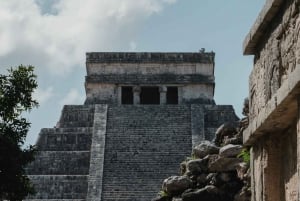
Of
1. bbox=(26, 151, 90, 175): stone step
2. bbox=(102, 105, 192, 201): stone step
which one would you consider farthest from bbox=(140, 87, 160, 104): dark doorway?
bbox=(26, 151, 90, 175): stone step

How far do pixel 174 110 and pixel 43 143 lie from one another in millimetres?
5232

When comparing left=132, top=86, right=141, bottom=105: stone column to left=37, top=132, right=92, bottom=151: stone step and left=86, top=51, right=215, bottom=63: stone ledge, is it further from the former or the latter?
left=37, top=132, right=92, bottom=151: stone step

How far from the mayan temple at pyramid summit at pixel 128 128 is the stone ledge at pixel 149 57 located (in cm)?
4

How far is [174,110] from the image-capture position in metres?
26.6

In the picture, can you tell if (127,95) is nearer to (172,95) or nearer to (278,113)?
(172,95)

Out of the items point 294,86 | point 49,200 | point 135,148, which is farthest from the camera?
point 135,148

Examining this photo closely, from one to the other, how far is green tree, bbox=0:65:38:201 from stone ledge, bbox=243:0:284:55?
5527 millimetres

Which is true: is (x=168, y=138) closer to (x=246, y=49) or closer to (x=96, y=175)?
(x=96, y=175)

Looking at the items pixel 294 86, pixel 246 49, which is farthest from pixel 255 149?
pixel 294 86

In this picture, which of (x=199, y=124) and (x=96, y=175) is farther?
(x=199, y=124)

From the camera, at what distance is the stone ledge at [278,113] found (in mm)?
5535

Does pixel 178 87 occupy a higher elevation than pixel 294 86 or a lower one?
higher

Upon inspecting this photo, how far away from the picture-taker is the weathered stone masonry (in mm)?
5840

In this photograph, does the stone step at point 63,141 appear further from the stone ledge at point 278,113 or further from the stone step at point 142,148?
the stone ledge at point 278,113
